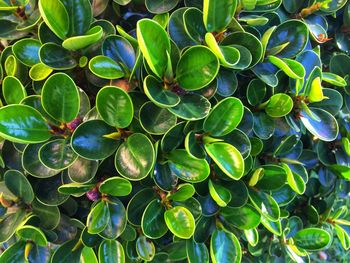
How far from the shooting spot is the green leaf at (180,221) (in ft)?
3.39

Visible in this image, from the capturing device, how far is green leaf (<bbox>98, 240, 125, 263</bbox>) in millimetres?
1120

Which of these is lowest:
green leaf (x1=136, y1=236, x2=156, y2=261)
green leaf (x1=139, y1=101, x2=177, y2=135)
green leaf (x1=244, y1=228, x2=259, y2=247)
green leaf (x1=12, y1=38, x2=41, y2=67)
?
green leaf (x1=244, y1=228, x2=259, y2=247)

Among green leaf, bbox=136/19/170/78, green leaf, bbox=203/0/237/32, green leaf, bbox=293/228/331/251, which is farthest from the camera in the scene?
green leaf, bbox=293/228/331/251

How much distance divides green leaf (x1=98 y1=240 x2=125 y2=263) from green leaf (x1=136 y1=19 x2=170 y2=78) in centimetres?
50

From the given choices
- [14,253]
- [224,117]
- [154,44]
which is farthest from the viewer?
[14,253]

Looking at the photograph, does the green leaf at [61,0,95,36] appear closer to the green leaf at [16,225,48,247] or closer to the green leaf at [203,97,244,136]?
the green leaf at [203,97,244,136]

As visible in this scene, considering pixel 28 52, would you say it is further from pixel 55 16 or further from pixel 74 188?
pixel 74 188

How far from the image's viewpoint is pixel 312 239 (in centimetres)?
136

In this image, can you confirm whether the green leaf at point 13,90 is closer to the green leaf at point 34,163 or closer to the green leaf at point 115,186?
the green leaf at point 34,163

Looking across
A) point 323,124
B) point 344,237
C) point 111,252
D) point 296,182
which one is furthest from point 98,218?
point 344,237

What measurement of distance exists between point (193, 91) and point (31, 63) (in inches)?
16.9

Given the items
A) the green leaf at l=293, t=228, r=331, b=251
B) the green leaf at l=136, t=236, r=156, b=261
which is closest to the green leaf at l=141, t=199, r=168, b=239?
the green leaf at l=136, t=236, r=156, b=261

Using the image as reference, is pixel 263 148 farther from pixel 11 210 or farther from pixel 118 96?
pixel 11 210

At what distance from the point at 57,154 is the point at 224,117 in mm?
416
